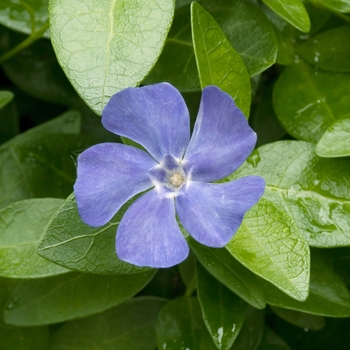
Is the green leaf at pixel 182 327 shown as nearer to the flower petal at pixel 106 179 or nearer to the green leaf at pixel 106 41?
the flower petal at pixel 106 179

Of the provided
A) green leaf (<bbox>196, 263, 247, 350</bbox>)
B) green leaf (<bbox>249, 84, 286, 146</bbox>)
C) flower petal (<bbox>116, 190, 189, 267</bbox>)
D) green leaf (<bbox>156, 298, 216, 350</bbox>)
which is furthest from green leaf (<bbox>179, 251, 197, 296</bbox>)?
flower petal (<bbox>116, 190, 189, 267</bbox>)

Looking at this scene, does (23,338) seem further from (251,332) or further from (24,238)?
(251,332)

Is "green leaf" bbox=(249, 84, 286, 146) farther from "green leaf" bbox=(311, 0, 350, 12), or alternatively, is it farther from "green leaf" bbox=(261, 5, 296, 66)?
"green leaf" bbox=(311, 0, 350, 12)


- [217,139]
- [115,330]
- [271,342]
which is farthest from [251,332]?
[217,139]

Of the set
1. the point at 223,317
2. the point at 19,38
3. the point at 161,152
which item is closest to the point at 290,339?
the point at 223,317

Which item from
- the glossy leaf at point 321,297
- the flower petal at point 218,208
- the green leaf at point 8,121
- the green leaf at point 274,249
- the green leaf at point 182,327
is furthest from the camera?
the green leaf at point 8,121

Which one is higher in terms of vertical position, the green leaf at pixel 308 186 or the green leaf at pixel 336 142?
the green leaf at pixel 336 142

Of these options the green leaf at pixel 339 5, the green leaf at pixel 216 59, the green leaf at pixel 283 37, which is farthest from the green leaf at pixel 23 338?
the green leaf at pixel 339 5
